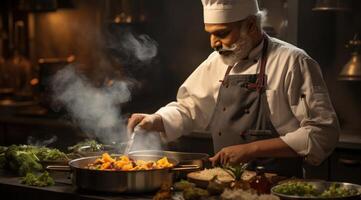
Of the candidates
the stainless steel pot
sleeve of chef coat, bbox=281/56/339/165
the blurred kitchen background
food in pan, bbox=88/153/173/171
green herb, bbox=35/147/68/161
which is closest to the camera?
the stainless steel pot

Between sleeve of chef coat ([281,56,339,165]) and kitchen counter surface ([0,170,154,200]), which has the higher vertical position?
sleeve of chef coat ([281,56,339,165])

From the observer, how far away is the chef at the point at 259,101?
335 cm

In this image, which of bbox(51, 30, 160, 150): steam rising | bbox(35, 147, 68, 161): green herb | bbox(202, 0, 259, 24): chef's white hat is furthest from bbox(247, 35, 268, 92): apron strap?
bbox(51, 30, 160, 150): steam rising

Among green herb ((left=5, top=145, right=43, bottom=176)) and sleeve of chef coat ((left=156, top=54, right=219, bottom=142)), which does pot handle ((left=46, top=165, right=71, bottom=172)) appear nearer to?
green herb ((left=5, top=145, right=43, bottom=176))

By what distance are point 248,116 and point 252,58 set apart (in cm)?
36

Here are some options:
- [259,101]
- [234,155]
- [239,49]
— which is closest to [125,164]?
[234,155]

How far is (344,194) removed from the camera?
104 inches

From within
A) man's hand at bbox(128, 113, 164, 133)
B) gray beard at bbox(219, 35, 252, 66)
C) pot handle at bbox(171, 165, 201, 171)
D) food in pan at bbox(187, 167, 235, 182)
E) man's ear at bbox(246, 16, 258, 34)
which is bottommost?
food in pan at bbox(187, 167, 235, 182)

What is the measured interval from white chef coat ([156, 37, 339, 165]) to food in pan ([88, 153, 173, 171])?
27.4 inches

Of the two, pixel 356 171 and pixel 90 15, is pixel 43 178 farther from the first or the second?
pixel 90 15

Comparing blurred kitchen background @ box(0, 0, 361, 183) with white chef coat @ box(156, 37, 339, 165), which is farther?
blurred kitchen background @ box(0, 0, 361, 183)

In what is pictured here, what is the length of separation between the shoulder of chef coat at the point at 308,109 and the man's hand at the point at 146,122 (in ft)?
2.56

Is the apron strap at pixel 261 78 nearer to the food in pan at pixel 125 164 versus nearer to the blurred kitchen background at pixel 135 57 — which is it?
the food in pan at pixel 125 164

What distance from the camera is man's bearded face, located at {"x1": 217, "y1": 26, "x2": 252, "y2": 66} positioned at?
3.65 metres
